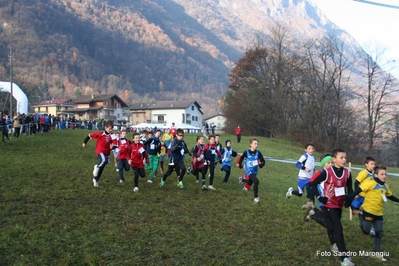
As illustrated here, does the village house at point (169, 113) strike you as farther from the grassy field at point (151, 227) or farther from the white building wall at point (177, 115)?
the grassy field at point (151, 227)

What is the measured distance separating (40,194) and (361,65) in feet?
137

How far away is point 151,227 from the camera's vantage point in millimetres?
7961

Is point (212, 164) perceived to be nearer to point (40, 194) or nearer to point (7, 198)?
point (40, 194)

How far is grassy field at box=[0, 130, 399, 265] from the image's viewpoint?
21.2 ft

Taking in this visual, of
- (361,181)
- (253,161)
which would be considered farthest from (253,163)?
(361,181)

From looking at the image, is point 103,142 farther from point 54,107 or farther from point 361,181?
point 54,107

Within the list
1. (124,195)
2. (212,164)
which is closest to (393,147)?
(212,164)

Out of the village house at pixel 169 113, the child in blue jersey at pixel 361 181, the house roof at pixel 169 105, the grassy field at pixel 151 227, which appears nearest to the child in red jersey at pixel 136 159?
the grassy field at pixel 151 227

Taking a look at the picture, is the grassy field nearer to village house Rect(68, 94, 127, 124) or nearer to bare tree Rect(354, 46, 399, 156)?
bare tree Rect(354, 46, 399, 156)

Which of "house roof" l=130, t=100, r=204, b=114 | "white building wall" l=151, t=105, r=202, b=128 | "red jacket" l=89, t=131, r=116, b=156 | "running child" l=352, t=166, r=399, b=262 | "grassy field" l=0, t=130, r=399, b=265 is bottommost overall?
"grassy field" l=0, t=130, r=399, b=265

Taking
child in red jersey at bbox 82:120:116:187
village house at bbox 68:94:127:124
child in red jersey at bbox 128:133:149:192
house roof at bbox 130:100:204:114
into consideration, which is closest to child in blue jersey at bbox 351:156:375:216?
child in red jersey at bbox 128:133:149:192

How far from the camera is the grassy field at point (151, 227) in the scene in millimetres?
6449

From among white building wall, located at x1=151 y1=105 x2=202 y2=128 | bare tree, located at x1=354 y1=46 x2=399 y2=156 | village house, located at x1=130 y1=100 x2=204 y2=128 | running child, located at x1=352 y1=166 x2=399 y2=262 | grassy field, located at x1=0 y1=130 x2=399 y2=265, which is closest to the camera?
grassy field, located at x1=0 y1=130 x2=399 y2=265

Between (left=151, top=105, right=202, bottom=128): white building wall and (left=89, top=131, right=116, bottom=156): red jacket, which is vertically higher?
(left=151, top=105, right=202, bottom=128): white building wall
